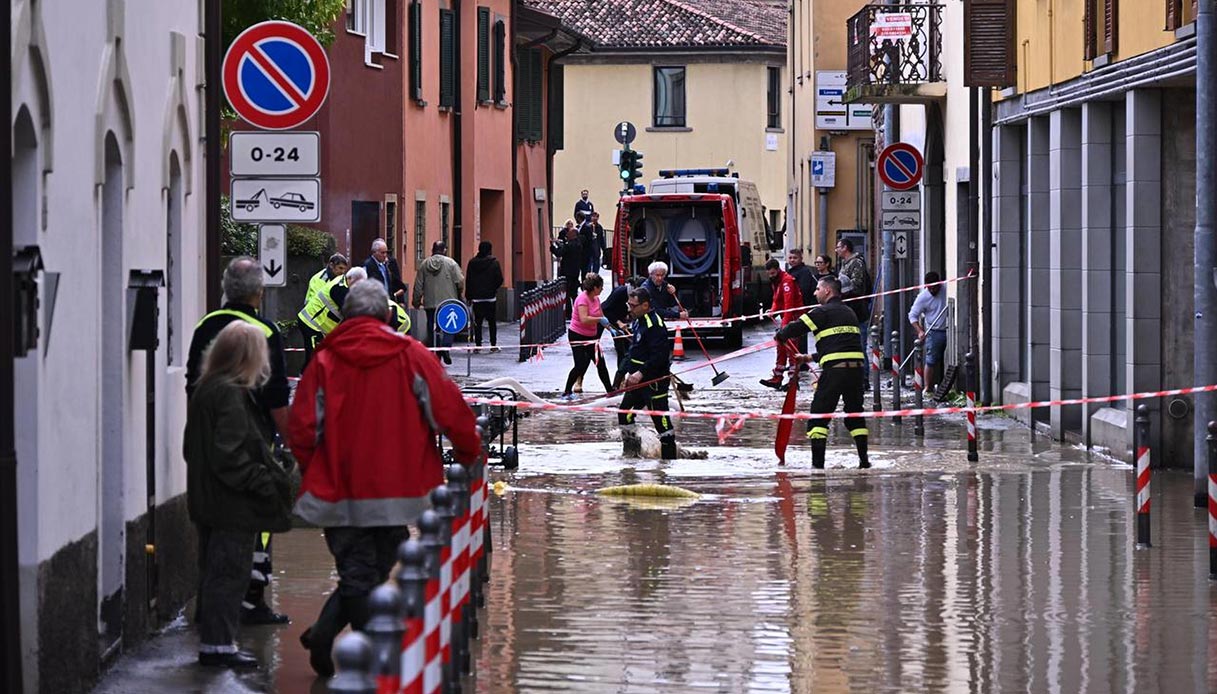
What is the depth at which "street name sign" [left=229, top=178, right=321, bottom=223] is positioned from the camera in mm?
13500

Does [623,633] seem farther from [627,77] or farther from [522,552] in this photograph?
[627,77]

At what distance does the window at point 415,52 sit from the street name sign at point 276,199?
25070 millimetres

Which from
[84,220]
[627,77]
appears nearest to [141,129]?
[84,220]

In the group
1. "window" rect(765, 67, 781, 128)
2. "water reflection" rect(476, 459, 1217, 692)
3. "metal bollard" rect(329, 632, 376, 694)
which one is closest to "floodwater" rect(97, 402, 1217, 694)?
"water reflection" rect(476, 459, 1217, 692)

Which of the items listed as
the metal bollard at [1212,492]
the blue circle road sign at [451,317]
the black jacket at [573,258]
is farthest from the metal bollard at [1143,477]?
the black jacket at [573,258]

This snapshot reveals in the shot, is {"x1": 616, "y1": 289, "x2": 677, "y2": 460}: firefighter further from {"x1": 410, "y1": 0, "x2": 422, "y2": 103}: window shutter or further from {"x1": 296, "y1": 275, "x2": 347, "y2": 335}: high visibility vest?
{"x1": 410, "y1": 0, "x2": 422, "y2": 103}: window shutter

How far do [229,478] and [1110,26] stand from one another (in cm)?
1264

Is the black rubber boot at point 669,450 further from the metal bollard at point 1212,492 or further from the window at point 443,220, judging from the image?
the window at point 443,220

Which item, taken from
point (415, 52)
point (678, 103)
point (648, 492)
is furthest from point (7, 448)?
point (678, 103)

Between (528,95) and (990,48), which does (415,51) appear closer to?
(528,95)

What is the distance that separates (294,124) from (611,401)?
14311 millimetres

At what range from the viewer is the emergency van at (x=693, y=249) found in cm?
3950

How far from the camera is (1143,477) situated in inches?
558

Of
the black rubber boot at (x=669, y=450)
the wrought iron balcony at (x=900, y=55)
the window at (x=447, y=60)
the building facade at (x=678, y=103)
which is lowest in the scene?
the black rubber boot at (x=669, y=450)
